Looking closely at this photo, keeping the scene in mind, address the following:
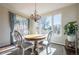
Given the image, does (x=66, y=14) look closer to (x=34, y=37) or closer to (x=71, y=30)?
(x=71, y=30)

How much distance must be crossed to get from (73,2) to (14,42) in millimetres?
1365

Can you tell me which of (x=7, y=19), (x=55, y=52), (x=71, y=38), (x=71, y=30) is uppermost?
(x=7, y=19)

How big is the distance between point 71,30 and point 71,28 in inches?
1.5

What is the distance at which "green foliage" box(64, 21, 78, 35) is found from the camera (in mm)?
2051

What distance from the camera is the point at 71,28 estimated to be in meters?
2.08

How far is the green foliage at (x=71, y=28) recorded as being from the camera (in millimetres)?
2051

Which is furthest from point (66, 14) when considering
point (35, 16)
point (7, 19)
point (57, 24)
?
point (7, 19)

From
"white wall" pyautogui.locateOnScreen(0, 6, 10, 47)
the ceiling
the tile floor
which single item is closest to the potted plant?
the tile floor

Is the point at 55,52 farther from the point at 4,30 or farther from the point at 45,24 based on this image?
the point at 4,30

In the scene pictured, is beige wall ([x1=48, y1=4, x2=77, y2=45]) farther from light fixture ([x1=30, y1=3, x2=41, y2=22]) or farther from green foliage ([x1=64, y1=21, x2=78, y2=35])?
light fixture ([x1=30, y1=3, x2=41, y2=22])

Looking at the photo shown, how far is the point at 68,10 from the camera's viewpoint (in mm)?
2053

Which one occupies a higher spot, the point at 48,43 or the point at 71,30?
the point at 71,30
